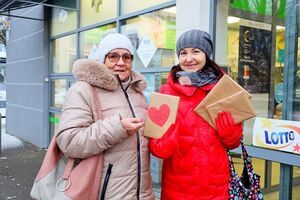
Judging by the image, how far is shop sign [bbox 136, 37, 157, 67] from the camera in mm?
5250

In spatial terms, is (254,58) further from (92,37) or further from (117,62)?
(92,37)

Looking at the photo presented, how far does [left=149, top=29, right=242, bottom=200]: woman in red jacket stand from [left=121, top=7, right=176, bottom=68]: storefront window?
2899mm

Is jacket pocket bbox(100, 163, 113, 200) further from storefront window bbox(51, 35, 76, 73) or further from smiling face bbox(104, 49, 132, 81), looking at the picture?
storefront window bbox(51, 35, 76, 73)

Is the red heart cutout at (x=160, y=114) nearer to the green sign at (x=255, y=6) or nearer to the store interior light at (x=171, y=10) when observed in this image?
the green sign at (x=255, y=6)

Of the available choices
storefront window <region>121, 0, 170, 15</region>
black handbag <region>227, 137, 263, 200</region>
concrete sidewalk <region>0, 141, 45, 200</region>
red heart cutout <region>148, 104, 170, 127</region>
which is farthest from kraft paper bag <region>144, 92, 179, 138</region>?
concrete sidewalk <region>0, 141, 45, 200</region>

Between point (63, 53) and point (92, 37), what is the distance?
1.54m

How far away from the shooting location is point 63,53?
809cm

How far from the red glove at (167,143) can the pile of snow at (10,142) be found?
793 cm

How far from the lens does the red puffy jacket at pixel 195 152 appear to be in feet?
6.08

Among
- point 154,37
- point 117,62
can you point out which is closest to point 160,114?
point 117,62

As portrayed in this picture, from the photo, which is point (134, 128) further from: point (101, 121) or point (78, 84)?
point (78, 84)

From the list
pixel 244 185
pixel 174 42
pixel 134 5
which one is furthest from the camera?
pixel 134 5

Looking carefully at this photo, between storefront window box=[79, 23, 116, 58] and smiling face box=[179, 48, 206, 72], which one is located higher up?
storefront window box=[79, 23, 116, 58]

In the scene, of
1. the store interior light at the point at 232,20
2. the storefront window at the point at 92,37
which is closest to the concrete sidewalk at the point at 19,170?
the storefront window at the point at 92,37
